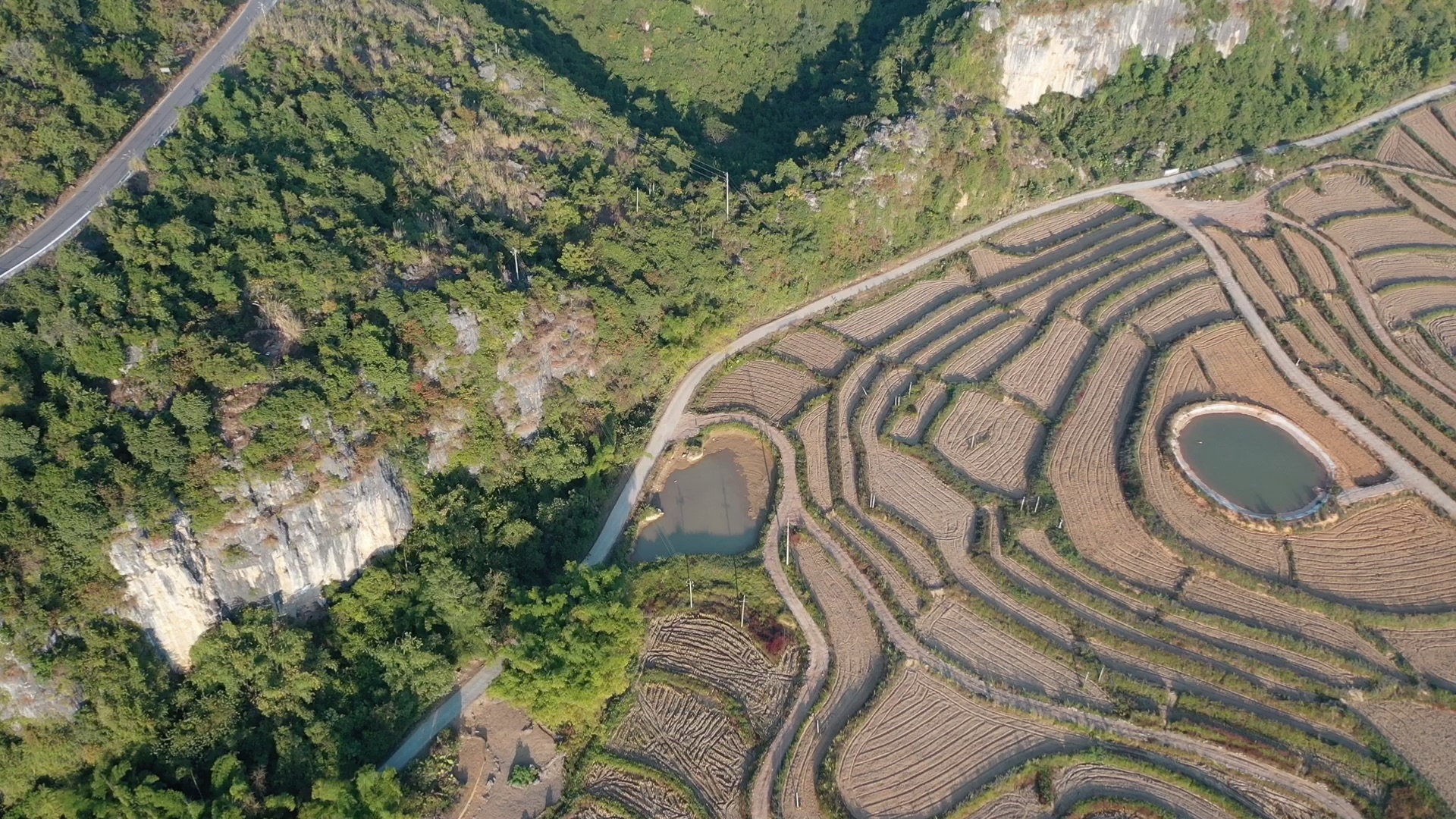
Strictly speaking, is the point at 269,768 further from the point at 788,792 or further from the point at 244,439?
the point at 788,792

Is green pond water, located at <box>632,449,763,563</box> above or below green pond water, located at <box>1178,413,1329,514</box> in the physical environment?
below

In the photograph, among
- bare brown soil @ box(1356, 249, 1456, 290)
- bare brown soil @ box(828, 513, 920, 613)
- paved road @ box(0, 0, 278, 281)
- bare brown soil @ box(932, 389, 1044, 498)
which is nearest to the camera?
paved road @ box(0, 0, 278, 281)

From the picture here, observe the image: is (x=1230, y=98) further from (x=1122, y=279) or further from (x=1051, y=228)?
(x=1122, y=279)

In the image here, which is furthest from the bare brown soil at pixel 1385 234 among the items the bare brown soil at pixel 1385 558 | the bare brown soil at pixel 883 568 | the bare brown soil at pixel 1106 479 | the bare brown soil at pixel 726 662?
the bare brown soil at pixel 726 662

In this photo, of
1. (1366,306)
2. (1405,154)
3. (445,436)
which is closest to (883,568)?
(445,436)

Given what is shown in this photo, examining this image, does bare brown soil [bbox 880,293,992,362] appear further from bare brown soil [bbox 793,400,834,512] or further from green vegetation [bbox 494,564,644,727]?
green vegetation [bbox 494,564,644,727]

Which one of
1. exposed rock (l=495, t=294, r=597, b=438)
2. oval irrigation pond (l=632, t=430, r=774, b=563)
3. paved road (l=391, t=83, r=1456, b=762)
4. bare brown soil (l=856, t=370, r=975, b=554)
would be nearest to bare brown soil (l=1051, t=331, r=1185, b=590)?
bare brown soil (l=856, t=370, r=975, b=554)
